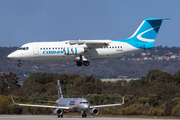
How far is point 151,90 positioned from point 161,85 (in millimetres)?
4469

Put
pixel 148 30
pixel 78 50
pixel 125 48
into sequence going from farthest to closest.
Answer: pixel 148 30, pixel 125 48, pixel 78 50

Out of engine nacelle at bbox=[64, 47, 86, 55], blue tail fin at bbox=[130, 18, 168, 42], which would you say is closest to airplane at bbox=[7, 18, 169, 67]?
engine nacelle at bbox=[64, 47, 86, 55]

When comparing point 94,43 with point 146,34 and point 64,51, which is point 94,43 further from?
point 146,34

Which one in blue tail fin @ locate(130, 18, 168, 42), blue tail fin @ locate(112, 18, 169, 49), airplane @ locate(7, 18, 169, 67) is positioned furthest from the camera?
blue tail fin @ locate(130, 18, 168, 42)

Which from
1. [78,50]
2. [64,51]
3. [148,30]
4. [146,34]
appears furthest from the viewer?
[148,30]

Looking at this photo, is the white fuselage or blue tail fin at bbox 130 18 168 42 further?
blue tail fin at bbox 130 18 168 42

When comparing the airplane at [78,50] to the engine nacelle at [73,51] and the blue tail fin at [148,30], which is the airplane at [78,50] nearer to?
the engine nacelle at [73,51]

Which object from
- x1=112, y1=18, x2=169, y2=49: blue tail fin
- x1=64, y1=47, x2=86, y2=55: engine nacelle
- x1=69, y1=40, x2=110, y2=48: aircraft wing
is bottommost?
x1=64, y1=47, x2=86, y2=55: engine nacelle

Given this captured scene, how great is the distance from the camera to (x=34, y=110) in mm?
84188

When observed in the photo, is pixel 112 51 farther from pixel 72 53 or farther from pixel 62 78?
pixel 62 78

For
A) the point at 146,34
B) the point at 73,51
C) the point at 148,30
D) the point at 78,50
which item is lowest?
the point at 73,51

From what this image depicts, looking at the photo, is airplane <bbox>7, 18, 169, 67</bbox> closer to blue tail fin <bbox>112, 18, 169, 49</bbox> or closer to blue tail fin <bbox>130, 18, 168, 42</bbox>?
blue tail fin <bbox>112, 18, 169, 49</bbox>

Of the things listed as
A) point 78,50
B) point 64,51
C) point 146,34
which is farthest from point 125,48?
point 64,51

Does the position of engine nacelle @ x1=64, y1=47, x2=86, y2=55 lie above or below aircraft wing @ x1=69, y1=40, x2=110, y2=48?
below
